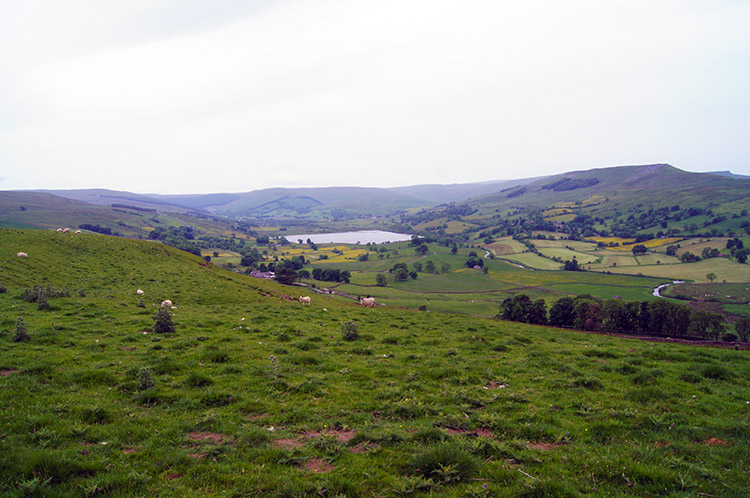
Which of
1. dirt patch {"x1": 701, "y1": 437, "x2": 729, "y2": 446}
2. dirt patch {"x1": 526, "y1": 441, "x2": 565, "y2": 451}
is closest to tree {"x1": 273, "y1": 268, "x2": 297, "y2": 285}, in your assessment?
dirt patch {"x1": 526, "y1": 441, "x2": 565, "y2": 451}

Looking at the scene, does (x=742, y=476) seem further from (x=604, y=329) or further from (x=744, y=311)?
(x=744, y=311)

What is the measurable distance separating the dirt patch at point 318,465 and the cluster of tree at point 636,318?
195 feet

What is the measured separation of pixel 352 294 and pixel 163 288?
63774mm

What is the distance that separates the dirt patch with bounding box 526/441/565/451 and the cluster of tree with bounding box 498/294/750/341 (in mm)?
55422

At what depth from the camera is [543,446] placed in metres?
7.96

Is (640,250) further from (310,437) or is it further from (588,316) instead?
(310,437)

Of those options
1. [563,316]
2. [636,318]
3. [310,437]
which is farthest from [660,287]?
[310,437]

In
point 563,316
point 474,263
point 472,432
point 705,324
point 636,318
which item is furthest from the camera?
point 474,263

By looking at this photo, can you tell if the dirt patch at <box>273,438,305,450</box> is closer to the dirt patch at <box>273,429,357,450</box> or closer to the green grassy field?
the dirt patch at <box>273,429,357,450</box>

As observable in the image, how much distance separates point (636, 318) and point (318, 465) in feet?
213

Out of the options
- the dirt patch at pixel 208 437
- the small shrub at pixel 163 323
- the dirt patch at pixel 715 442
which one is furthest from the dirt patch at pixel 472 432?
the small shrub at pixel 163 323

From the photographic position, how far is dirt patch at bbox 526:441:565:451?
7766 millimetres

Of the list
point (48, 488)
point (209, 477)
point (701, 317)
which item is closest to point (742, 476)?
point (209, 477)

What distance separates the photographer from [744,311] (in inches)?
2995
